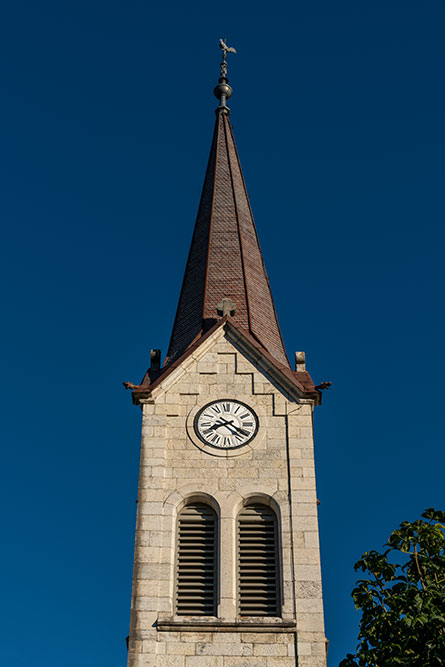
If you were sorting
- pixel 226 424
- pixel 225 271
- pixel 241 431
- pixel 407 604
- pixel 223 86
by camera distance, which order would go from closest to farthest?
pixel 407 604, pixel 241 431, pixel 226 424, pixel 225 271, pixel 223 86

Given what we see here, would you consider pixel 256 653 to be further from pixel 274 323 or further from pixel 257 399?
pixel 274 323

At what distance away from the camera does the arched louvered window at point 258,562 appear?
22.3 meters

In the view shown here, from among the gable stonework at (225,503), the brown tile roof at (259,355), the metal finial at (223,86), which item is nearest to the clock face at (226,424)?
the gable stonework at (225,503)

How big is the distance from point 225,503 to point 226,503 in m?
0.02

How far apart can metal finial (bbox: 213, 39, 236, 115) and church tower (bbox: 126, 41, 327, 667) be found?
11.0 meters

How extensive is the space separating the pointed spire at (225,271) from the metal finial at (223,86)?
98.2 inches

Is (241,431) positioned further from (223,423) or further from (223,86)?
(223,86)

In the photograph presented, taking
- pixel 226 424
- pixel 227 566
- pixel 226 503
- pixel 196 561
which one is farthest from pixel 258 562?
pixel 226 424

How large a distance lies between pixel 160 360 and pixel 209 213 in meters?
6.86

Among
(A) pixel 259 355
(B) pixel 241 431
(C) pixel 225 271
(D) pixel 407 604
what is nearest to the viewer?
(D) pixel 407 604

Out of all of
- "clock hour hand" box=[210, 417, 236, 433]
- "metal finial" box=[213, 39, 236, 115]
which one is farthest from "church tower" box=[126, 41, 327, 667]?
"metal finial" box=[213, 39, 236, 115]

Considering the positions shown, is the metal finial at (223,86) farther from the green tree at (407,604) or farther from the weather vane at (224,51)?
the green tree at (407,604)

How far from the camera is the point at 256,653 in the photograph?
21.4 metres

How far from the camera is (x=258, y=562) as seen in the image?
23.0 m
